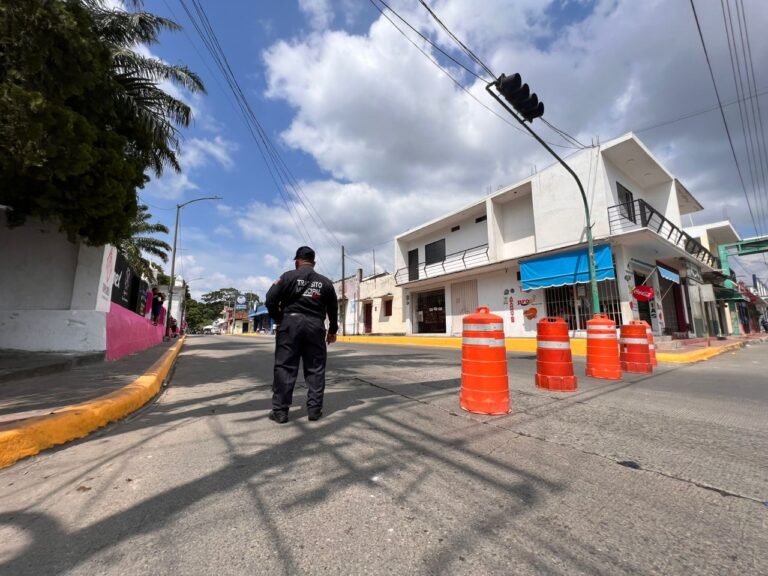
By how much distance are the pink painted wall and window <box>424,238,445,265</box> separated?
15.5 metres

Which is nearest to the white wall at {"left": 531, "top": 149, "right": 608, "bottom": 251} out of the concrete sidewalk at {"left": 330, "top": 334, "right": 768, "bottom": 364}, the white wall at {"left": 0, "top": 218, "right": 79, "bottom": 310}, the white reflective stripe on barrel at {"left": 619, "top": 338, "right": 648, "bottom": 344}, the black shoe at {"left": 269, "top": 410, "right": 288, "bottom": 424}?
the concrete sidewalk at {"left": 330, "top": 334, "right": 768, "bottom": 364}

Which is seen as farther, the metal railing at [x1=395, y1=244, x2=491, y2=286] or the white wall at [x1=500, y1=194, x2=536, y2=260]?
the metal railing at [x1=395, y1=244, x2=491, y2=286]

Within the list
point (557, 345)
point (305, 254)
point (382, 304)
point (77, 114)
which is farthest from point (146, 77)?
point (382, 304)

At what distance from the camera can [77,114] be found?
5199 mm

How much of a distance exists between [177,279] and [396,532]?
143 ft

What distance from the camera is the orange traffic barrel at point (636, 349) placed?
7129 mm

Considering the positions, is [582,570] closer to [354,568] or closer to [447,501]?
[447,501]

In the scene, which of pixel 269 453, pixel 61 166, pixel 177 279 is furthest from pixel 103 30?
pixel 177 279

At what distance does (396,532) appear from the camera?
171 cm

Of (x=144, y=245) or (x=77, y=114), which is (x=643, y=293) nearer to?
(x=77, y=114)

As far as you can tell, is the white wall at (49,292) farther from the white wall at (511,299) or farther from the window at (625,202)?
the window at (625,202)

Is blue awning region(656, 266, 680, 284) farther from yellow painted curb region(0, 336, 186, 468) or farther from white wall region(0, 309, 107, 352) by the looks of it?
white wall region(0, 309, 107, 352)

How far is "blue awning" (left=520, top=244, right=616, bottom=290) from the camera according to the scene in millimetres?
13469

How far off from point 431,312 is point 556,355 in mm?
17836
